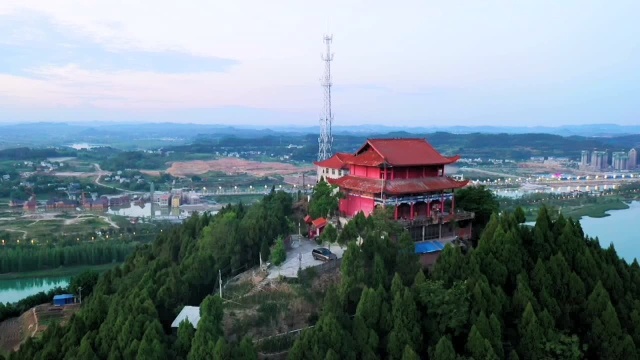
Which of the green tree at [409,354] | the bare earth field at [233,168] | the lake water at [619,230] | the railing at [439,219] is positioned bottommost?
the lake water at [619,230]

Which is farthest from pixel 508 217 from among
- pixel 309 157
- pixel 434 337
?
pixel 309 157

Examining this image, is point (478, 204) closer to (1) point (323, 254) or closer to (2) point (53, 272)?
(1) point (323, 254)

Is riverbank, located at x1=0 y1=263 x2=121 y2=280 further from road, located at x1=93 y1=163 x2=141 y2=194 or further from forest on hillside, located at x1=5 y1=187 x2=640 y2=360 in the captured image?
road, located at x1=93 y1=163 x2=141 y2=194

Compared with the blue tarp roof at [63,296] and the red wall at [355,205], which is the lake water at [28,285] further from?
the red wall at [355,205]

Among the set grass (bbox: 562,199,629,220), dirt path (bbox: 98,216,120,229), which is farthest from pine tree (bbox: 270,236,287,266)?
grass (bbox: 562,199,629,220)

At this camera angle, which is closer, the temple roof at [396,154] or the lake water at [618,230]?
the temple roof at [396,154]

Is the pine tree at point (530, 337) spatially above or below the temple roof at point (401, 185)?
below

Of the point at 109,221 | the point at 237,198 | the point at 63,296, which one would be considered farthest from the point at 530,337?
the point at 237,198

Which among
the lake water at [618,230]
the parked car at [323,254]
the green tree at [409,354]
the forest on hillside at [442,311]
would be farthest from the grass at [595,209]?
the green tree at [409,354]
